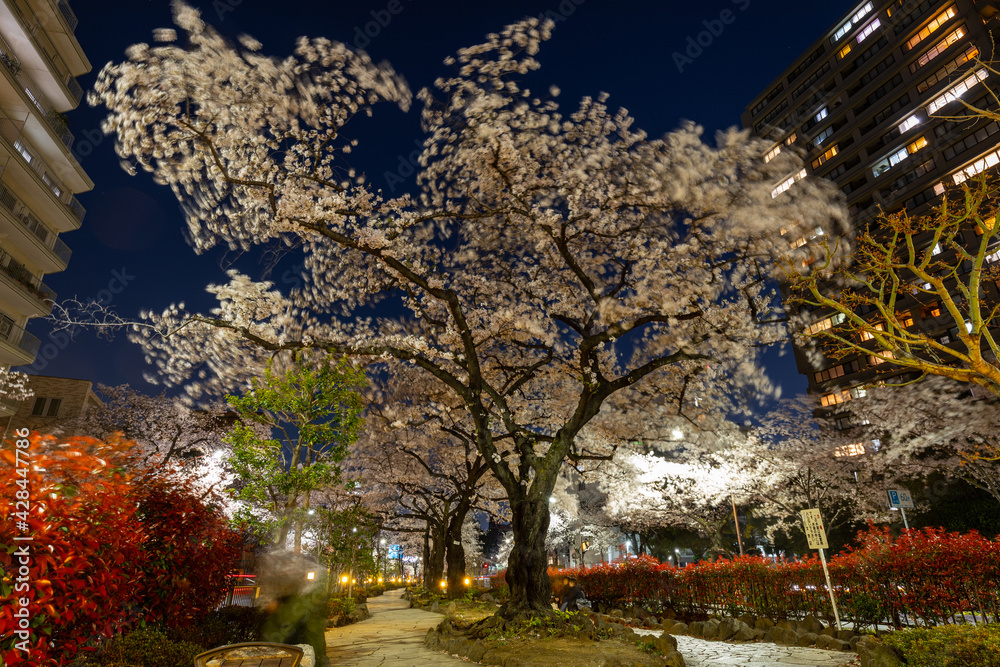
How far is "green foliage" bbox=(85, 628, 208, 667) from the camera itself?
182 inches

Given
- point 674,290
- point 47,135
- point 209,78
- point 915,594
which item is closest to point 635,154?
point 674,290

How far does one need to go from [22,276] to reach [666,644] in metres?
31.1

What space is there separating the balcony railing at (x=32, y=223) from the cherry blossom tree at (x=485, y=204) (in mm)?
19451

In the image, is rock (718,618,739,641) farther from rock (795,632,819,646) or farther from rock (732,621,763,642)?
rock (795,632,819,646)

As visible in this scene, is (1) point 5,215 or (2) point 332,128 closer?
(2) point 332,128

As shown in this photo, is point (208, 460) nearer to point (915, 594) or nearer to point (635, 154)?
point (635, 154)

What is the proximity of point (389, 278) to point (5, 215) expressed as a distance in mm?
21942

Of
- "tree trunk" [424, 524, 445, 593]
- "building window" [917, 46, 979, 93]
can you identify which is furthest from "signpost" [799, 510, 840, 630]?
"building window" [917, 46, 979, 93]

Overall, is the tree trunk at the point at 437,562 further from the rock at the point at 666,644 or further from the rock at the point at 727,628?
the rock at the point at 666,644

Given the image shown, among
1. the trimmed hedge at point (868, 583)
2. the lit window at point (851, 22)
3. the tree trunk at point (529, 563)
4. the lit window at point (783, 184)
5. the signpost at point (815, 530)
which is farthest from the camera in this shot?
the lit window at point (851, 22)

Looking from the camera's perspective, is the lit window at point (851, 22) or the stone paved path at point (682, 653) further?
the lit window at point (851, 22)

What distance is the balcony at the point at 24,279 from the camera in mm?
22375

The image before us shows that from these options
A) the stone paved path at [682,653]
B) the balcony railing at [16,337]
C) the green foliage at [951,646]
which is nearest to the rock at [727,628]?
the stone paved path at [682,653]

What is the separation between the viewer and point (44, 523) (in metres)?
3.11
